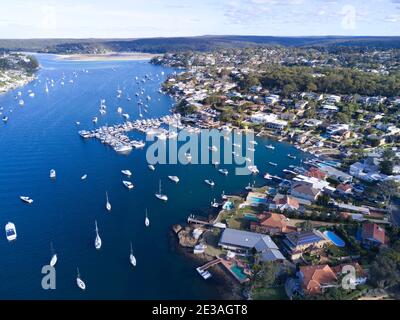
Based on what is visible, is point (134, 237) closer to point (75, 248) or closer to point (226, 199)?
point (75, 248)

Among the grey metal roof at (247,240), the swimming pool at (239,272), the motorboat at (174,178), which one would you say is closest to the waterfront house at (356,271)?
the grey metal roof at (247,240)

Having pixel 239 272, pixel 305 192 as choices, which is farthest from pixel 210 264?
pixel 305 192

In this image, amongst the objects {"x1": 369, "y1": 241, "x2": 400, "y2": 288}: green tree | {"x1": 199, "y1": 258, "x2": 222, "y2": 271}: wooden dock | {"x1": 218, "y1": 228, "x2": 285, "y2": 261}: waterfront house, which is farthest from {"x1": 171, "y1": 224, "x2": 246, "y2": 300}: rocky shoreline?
{"x1": 369, "y1": 241, "x2": 400, "y2": 288}: green tree

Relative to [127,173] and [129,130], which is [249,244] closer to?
[127,173]

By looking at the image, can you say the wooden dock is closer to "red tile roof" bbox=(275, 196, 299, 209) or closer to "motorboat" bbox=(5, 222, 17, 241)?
"red tile roof" bbox=(275, 196, 299, 209)

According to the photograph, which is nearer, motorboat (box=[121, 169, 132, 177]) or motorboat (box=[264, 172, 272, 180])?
motorboat (box=[264, 172, 272, 180])
